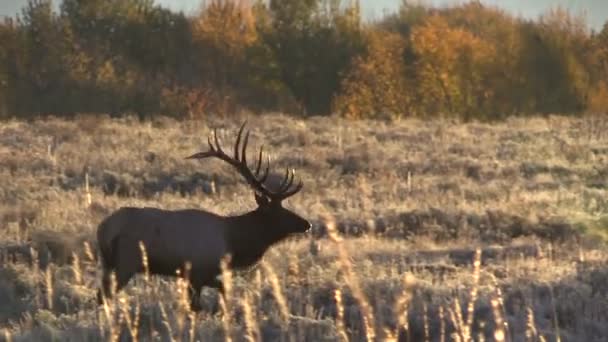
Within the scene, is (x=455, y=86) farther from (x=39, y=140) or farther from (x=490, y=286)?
(x=490, y=286)

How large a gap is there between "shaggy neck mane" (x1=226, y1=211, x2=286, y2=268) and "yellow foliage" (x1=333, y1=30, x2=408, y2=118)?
40.4 meters

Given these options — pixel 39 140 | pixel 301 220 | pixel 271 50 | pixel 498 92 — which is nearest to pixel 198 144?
pixel 39 140

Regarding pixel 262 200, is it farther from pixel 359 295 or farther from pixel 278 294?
pixel 278 294

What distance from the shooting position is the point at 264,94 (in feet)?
186

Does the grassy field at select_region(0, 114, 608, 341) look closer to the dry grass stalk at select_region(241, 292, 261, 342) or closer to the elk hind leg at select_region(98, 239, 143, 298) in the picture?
the dry grass stalk at select_region(241, 292, 261, 342)

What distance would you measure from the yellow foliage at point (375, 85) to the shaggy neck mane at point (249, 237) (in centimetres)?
4044

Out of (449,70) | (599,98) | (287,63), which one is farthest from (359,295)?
(599,98)

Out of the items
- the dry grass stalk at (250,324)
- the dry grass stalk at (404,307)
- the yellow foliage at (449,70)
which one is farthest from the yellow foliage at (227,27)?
the dry grass stalk at (250,324)

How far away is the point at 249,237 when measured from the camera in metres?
11.6

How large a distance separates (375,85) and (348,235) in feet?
125

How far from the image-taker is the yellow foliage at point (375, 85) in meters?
53.1

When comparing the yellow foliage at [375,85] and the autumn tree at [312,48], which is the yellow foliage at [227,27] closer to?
the autumn tree at [312,48]

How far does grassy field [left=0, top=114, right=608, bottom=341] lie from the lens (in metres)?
9.89

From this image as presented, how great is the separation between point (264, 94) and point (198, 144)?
2453 centimetres
